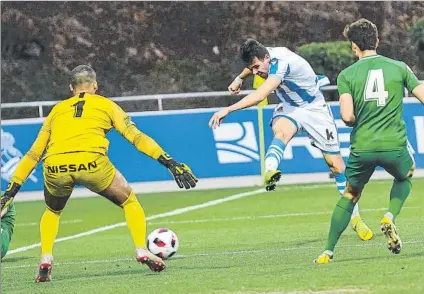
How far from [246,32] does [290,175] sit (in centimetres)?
1258

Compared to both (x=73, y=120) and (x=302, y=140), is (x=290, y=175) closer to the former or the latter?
(x=302, y=140)

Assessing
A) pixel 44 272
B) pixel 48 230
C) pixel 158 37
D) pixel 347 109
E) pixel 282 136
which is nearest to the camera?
pixel 347 109

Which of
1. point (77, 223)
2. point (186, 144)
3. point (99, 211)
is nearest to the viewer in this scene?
point (77, 223)

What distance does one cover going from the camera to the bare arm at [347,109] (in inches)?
430

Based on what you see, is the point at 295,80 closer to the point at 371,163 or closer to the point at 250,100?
the point at 250,100

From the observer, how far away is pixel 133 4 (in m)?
36.2

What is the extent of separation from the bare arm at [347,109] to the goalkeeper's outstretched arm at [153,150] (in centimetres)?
131

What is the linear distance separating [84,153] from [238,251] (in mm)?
2457

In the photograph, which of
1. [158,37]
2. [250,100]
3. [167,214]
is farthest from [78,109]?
[158,37]

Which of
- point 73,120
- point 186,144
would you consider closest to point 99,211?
point 186,144

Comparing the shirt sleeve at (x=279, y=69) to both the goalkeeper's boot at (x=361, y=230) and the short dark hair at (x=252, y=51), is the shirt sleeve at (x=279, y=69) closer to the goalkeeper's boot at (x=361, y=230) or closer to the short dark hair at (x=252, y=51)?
the short dark hair at (x=252, y=51)

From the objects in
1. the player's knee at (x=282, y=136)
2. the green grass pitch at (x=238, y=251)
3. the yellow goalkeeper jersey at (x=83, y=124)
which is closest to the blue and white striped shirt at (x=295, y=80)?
the player's knee at (x=282, y=136)

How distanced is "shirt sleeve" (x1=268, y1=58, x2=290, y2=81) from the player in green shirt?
90.9 inches

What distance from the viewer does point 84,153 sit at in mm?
→ 11664
